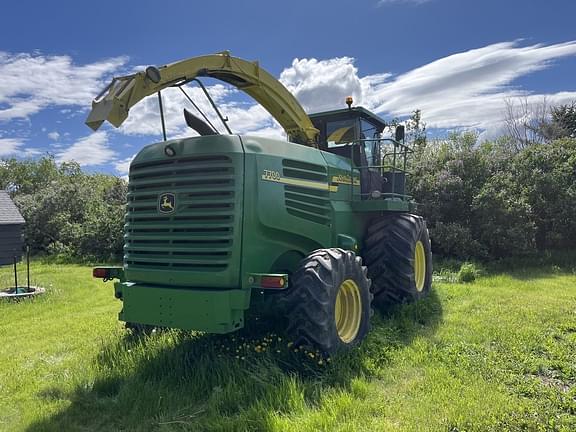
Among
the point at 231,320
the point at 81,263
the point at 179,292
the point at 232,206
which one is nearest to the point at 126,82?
the point at 232,206

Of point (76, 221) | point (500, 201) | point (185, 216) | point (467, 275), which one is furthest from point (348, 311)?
point (76, 221)

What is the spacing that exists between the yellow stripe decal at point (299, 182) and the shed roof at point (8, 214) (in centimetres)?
1174

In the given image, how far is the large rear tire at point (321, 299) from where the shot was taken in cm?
417

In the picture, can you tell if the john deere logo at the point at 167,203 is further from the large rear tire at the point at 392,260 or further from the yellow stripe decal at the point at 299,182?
the large rear tire at the point at 392,260

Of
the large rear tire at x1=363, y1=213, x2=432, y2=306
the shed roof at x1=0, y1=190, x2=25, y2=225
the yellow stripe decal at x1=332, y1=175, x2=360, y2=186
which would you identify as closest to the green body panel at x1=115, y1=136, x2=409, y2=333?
the yellow stripe decal at x1=332, y1=175, x2=360, y2=186

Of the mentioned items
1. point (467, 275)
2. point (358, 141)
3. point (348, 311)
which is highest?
point (358, 141)

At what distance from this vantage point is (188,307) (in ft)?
13.4

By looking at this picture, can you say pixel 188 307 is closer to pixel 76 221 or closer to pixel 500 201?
pixel 500 201

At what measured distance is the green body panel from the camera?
4.15 metres

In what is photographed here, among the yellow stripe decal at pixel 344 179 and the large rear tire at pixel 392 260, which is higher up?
the yellow stripe decal at pixel 344 179

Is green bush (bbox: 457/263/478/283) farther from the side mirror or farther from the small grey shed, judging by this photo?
the small grey shed

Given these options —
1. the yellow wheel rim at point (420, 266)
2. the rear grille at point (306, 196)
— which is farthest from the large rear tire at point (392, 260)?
the rear grille at point (306, 196)

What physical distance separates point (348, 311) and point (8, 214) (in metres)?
12.8

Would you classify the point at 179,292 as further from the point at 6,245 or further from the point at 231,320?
the point at 6,245
